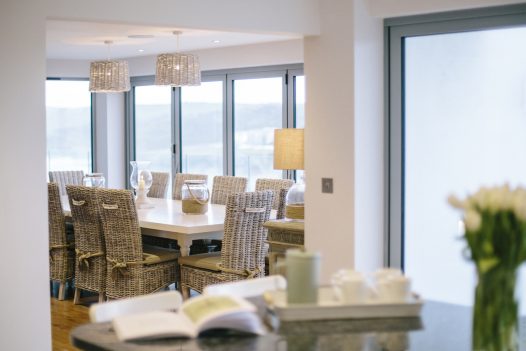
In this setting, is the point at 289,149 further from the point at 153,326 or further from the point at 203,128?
the point at 203,128

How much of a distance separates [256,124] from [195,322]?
285 inches

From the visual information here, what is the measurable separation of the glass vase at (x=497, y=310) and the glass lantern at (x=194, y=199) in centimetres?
474

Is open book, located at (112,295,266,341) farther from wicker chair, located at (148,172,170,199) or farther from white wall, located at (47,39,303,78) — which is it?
white wall, located at (47,39,303,78)

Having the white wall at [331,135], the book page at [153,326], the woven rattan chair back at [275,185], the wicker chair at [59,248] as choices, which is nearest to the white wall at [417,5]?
the white wall at [331,135]

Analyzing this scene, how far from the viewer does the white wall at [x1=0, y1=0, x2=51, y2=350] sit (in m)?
3.90

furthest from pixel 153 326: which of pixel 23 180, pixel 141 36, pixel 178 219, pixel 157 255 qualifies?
pixel 141 36

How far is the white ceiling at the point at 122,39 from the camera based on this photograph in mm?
7355

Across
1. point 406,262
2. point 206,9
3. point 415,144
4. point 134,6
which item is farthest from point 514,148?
point 134,6

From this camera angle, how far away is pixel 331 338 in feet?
7.06

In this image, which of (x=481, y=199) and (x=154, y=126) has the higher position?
(x=154, y=126)

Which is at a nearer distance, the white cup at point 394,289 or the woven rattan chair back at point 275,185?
the white cup at point 394,289

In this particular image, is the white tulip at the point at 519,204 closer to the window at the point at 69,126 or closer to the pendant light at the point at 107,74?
the pendant light at the point at 107,74

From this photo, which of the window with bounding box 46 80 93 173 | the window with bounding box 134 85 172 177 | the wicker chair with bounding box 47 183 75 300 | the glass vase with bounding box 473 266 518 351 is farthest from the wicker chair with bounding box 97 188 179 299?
the window with bounding box 46 80 93 173

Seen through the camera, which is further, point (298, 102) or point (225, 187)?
point (298, 102)
